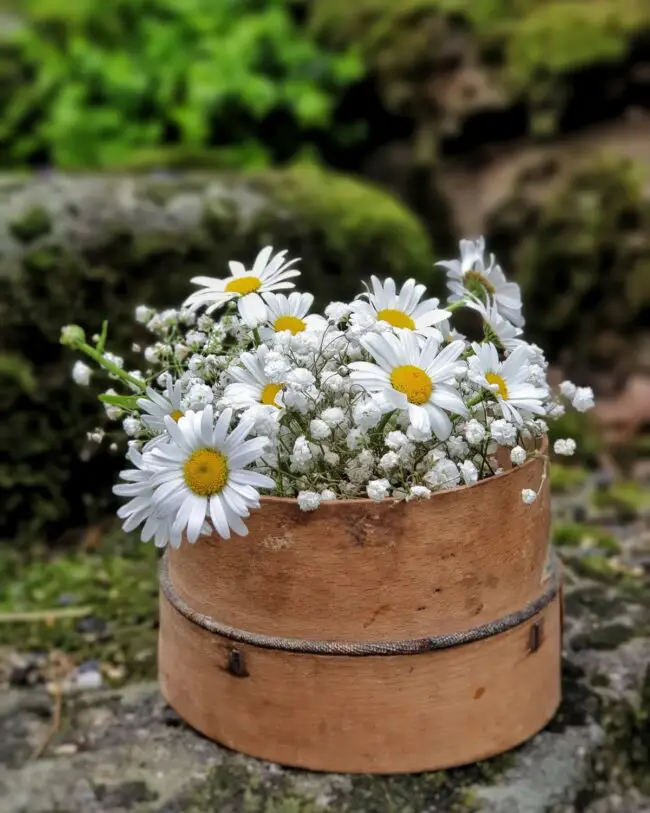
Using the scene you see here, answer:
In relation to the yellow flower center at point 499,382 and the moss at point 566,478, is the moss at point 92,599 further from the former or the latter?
the moss at point 566,478

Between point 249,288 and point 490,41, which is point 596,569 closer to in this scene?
point 249,288

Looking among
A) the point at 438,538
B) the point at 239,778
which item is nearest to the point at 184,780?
the point at 239,778

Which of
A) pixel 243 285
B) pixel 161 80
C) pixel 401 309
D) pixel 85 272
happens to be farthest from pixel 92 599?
pixel 161 80

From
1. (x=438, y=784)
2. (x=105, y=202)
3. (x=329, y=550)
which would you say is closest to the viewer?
(x=329, y=550)

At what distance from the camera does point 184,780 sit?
1584 mm

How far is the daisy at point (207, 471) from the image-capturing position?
128 cm

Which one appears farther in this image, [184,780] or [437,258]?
[437,258]

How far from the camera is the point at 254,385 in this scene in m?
1.41

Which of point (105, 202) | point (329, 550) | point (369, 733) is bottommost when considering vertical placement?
point (369, 733)

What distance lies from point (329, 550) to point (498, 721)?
0.42 metres

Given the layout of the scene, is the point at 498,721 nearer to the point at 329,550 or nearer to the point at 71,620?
the point at 329,550

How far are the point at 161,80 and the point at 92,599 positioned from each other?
7.59 ft

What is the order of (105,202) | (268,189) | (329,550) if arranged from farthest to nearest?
Answer: (268,189), (105,202), (329,550)

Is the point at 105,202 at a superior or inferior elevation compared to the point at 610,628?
superior
